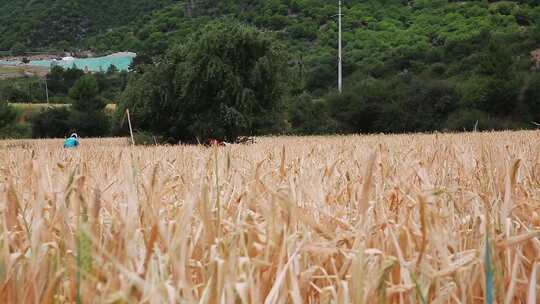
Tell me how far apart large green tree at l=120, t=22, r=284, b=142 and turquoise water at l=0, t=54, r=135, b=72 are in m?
39.0

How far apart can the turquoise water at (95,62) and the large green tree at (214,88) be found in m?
39.0

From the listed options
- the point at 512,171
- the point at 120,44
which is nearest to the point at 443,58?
the point at 120,44

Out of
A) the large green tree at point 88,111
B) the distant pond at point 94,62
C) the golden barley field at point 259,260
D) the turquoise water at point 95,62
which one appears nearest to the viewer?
the golden barley field at point 259,260

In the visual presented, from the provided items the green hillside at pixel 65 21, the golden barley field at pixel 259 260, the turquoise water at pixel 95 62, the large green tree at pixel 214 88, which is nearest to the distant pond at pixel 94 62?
the turquoise water at pixel 95 62

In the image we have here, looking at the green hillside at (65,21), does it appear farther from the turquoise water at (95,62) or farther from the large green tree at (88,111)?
the large green tree at (88,111)

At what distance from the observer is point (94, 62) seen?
68750mm

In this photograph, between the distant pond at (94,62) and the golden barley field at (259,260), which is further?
the distant pond at (94,62)

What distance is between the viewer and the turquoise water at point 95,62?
61.9m

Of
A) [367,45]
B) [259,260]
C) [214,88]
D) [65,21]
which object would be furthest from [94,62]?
[259,260]

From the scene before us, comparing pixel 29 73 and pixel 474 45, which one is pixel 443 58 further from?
pixel 29 73

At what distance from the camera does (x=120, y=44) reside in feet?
198

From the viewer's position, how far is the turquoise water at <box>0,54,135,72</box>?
6186cm

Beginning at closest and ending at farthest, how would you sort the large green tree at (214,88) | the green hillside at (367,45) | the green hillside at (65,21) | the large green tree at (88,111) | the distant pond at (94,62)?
the large green tree at (214,88) → the green hillside at (367,45) → the large green tree at (88,111) → the distant pond at (94,62) → the green hillside at (65,21)

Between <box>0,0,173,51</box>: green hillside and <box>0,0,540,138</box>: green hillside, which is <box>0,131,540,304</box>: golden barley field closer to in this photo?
<box>0,0,540,138</box>: green hillside
